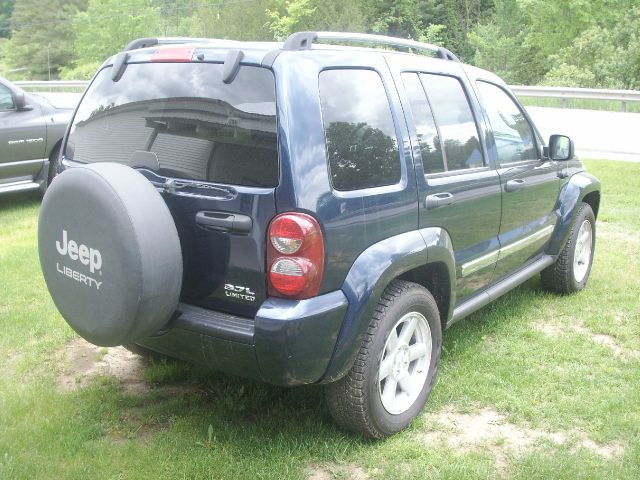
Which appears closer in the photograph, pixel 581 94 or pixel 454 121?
pixel 454 121

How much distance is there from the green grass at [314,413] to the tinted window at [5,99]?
396 cm

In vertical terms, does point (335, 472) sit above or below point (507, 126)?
below

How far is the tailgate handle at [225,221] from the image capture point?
2824mm

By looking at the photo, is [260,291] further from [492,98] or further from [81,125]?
[492,98]

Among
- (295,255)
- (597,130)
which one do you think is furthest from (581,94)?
(295,255)

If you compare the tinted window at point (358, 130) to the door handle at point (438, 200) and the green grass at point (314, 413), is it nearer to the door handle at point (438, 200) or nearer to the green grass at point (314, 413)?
the door handle at point (438, 200)

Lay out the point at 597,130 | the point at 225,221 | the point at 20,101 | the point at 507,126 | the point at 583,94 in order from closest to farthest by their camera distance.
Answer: the point at 225,221, the point at 507,126, the point at 20,101, the point at 597,130, the point at 583,94

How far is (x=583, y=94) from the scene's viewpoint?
15.4 m

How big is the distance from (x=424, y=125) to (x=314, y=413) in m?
1.63

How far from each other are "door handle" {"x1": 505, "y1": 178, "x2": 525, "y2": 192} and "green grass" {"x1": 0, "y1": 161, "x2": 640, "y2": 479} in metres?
1.03

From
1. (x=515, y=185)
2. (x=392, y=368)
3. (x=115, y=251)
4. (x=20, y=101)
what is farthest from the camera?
(x=20, y=101)

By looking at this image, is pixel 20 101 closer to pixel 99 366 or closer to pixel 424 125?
pixel 99 366

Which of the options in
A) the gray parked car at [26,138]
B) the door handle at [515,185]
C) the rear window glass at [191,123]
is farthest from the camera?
the gray parked car at [26,138]

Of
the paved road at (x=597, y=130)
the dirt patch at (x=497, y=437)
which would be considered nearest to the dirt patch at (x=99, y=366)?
the dirt patch at (x=497, y=437)
